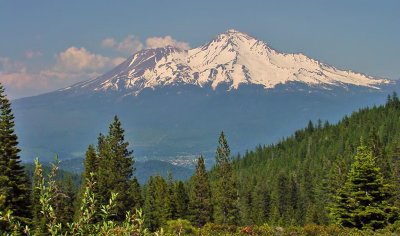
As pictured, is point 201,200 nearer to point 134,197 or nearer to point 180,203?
point 180,203

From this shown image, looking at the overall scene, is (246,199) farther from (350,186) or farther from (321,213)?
(350,186)

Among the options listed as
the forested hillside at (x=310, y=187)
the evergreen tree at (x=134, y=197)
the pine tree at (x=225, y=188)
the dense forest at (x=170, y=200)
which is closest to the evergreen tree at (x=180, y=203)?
the dense forest at (x=170, y=200)

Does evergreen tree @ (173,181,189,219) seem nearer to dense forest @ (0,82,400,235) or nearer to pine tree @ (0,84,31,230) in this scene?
dense forest @ (0,82,400,235)

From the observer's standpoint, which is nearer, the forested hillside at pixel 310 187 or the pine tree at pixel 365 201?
the pine tree at pixel 365 201

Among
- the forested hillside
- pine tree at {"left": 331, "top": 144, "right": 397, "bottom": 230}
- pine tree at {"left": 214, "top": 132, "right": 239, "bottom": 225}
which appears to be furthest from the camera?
the forested hillside

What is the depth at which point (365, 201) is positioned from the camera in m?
35.7

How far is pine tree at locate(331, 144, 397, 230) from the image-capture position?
34594mm

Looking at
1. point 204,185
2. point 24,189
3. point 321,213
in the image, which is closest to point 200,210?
point 204,185

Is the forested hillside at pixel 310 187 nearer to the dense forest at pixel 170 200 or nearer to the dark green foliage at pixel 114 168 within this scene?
the dense forest at pixel 170 200

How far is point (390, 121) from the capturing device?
190 metres

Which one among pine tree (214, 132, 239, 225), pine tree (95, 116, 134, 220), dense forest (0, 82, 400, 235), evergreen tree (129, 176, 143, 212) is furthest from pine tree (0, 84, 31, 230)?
pine tree (214, 132, 239, 225)

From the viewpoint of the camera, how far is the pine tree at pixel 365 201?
34.6 m

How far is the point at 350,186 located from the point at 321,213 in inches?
2489

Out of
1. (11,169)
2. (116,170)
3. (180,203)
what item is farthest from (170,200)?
(11,169)
